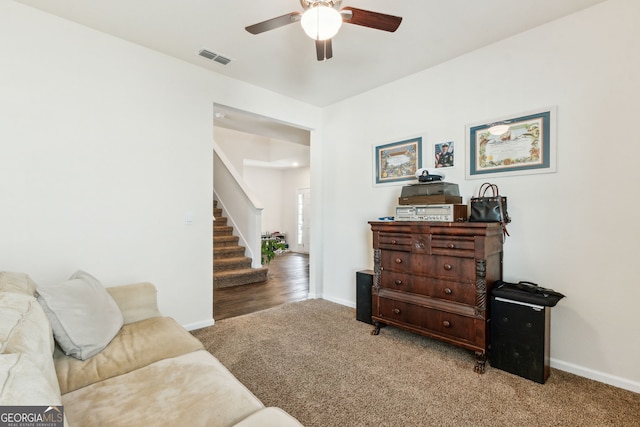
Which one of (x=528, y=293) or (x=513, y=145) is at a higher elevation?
(x=513, y=145)

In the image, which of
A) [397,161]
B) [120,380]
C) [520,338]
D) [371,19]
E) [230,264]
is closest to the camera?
[120,380]

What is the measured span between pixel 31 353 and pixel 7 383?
1.28 ft

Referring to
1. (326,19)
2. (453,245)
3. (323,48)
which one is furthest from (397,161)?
(326,19)

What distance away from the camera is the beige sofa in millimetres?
860

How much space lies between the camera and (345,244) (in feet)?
12.7

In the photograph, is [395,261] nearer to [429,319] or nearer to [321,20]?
[429,319]

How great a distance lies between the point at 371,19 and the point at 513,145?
161 centimetres

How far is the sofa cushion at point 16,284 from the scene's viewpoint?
145 cm

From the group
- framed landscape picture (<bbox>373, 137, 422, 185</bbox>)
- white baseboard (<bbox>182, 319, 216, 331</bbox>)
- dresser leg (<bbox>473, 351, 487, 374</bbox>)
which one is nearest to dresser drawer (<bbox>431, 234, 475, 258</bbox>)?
dresser leg (<bbox>473, 351, 487, 374</bbox>)

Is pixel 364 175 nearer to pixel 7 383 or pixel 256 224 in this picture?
pixel 256 224

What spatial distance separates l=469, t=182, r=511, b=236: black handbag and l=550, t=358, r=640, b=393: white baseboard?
3.43 feet

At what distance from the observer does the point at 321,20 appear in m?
1.68

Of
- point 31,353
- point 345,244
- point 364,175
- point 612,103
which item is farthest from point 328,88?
point 31,353

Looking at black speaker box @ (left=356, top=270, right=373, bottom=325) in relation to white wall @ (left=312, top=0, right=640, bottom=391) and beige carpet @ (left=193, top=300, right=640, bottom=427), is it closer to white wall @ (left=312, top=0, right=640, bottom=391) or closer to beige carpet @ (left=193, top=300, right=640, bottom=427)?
beige carpet @ (left=193, top=300, right=640, bottom=427)
